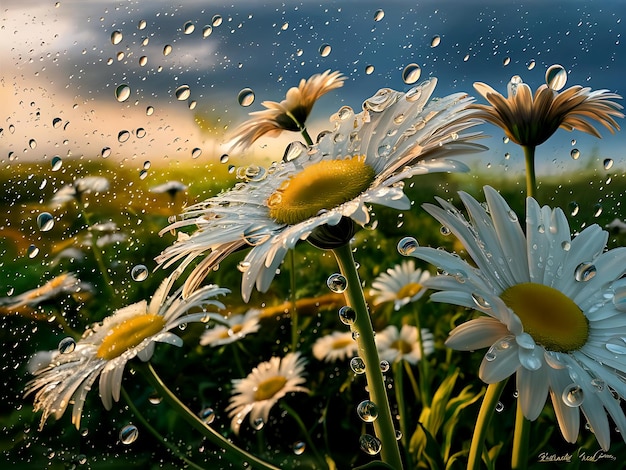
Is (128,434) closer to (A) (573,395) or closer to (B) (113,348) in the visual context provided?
(B) (113,348)

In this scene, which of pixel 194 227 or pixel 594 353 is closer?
pixel 594 353

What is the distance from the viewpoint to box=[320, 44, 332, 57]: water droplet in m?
0.34

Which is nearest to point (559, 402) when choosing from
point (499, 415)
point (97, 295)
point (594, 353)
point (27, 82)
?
point (594, 353)

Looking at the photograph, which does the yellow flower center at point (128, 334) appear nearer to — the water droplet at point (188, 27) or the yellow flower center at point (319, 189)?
the yellow flower center at point (319, 189)

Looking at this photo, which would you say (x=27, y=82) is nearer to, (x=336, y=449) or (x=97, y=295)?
(x=97, y=295)

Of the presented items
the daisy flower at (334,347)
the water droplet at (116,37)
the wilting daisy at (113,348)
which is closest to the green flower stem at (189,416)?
the wilting daisy at (113,348)

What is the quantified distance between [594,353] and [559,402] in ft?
0.08

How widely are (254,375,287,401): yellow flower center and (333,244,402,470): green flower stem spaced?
10 cm

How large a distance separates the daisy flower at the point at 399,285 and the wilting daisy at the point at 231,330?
0.07 meters

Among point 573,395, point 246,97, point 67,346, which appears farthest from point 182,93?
point 573,395

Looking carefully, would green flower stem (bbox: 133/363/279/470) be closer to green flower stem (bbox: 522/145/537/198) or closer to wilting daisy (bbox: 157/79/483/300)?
wilting daisy (bbox: 157/79/483/300)

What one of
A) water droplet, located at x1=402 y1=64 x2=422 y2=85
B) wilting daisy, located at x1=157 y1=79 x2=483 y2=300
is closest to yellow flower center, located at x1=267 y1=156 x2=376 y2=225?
wilting daisy, located at x1=157 y1=79 x2=483 y2=300

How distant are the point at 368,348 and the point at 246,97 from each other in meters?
0.18

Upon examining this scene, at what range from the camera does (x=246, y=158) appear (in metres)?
A: 0.32
